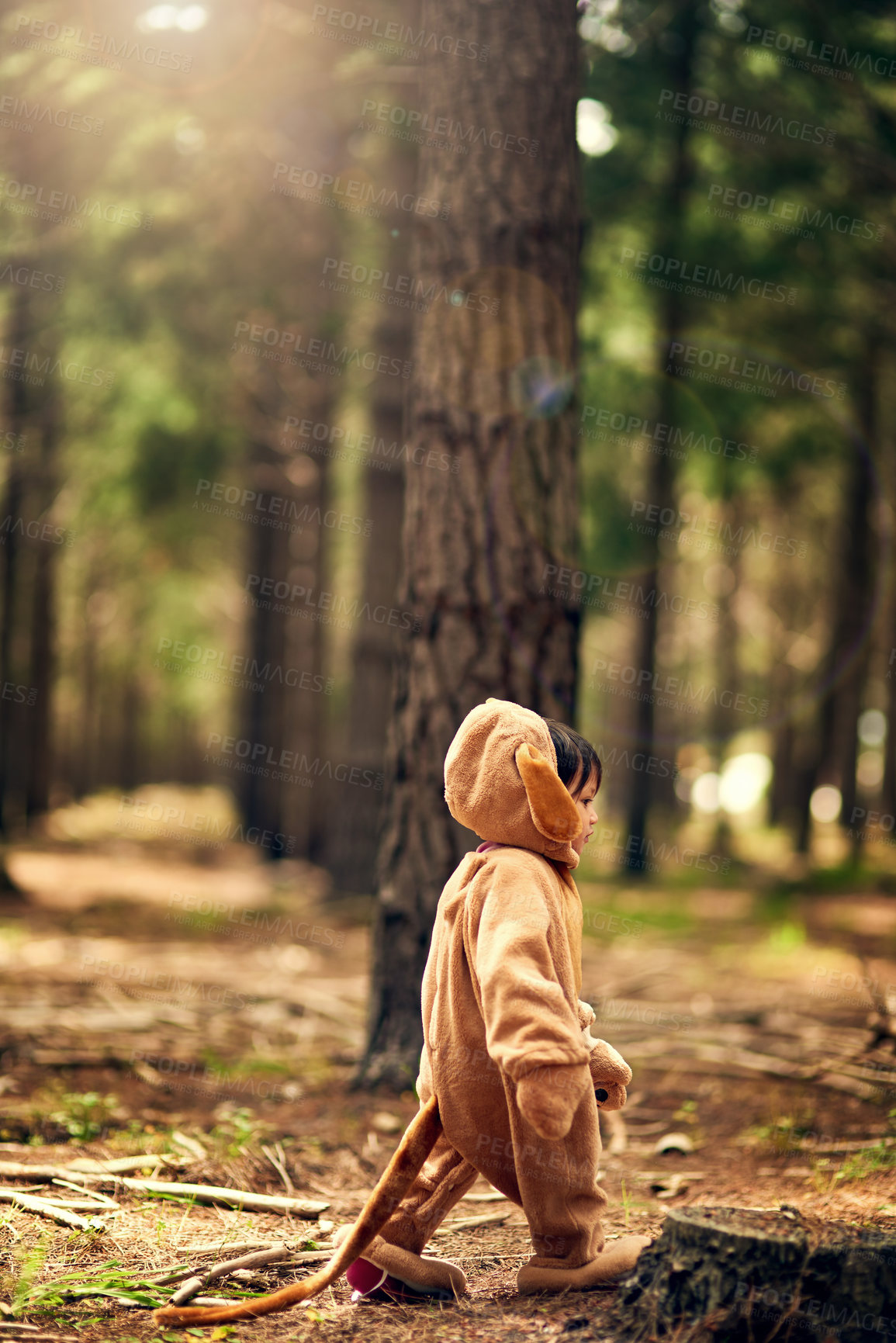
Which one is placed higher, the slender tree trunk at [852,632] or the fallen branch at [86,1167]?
the slender tree trunk at [852,632]

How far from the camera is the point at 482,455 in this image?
489 centimetres

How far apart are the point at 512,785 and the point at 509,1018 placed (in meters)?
0.62

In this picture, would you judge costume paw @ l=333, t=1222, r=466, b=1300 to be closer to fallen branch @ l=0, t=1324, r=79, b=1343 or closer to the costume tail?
the costume tail

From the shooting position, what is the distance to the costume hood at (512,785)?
287 centimetres

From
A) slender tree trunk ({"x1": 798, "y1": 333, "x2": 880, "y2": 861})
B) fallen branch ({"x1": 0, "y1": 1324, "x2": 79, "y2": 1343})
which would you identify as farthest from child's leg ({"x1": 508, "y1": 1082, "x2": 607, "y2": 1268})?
slender tree trunk ({"x1": 798, "y1": 333, "x2": 880, "y2": 861})

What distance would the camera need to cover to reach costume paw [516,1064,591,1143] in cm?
257

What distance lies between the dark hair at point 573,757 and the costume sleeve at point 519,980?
1.05 feet

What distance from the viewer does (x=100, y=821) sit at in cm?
2414

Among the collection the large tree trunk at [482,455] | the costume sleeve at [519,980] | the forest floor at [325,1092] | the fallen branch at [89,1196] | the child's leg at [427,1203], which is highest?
the large tree trunk at [482,455]

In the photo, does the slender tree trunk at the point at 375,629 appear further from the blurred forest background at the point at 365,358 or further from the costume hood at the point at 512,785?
the costume hood at the point at 512,785

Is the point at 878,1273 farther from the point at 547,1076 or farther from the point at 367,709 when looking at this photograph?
the point at 367,709

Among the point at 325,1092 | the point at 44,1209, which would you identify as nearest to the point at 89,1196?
the point at 44,1209

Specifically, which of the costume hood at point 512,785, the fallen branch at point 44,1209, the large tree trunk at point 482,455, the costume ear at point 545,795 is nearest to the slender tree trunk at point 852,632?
the large tree trunk at point 482,455

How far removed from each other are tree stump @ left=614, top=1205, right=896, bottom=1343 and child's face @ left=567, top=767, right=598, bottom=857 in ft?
3.30
